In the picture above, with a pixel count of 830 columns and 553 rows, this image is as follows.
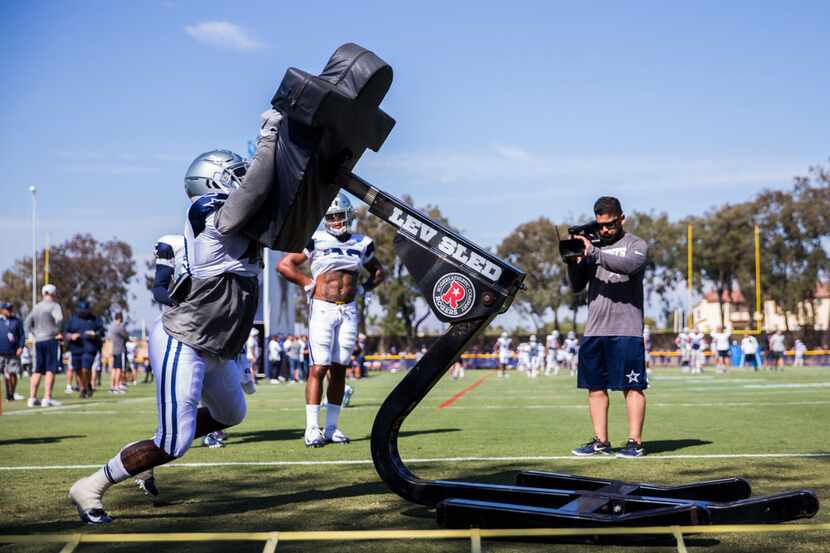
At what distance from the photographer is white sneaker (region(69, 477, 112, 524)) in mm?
5195

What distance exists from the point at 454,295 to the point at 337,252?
16.6 feet

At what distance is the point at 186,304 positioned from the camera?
17.9ft

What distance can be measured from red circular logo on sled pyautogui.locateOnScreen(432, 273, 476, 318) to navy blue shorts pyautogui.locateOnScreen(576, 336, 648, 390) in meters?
3.52

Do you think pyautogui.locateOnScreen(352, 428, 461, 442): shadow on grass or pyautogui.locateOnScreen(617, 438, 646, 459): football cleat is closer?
pyautogui.locateOnScreen(617, 438, 646, 459): football cleat

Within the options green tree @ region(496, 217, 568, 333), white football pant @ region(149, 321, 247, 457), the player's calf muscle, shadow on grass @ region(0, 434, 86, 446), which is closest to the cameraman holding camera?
white football pant @ region(149, 321, 247, 457)

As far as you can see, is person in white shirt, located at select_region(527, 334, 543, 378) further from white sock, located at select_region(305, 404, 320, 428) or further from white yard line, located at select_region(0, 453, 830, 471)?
white yard line, located at select_region(0, 453, 830, 471)

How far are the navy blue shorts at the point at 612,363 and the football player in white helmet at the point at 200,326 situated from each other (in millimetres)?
3686

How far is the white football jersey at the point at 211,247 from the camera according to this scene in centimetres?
546

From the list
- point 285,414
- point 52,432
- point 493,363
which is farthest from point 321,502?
point 493,363

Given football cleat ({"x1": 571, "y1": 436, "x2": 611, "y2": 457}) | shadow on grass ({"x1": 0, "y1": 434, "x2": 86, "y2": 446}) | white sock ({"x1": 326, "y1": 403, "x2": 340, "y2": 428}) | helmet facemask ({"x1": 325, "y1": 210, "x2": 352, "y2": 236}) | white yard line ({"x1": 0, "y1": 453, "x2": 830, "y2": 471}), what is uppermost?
helmet facemask ({"x1": 325, "y1": 210, "x2": 352, "y2": 236})

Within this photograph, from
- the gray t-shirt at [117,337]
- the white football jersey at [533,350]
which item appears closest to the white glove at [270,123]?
the gray t-shirt at [117,337]

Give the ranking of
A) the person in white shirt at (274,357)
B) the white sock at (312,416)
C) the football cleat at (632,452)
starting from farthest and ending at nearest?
the person in white shirt at (274,357), the white sock at (312,416), the football cleat at (632,452)

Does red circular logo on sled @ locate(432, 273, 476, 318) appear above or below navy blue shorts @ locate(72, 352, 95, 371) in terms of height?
above

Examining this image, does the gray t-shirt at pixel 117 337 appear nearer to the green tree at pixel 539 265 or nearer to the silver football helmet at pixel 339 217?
the silver football helmet at pixel 339 217
